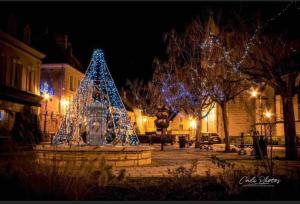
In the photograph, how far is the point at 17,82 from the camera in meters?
34.7

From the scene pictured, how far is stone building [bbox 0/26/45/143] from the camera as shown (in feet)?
104

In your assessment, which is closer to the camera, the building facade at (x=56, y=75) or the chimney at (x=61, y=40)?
the building facade at (x=56, y=75)

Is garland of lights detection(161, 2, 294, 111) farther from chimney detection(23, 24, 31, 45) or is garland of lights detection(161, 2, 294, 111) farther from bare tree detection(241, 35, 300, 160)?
chimney detection(23, 24, 31, 45)

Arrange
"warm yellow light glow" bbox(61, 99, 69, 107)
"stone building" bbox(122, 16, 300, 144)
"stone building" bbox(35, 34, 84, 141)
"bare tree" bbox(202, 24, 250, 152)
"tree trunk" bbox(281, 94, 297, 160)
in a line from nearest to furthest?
"tree trunk" bbox(281, 94, 297, 160), "bare tree" bbox(202, 24, 250, 152), "warm yellow light glow" bbox(61, 99, 69, 107), "stone building" bbox(122, 16, 300, 144), "stone building" bbox(35, 34, 84, 141)

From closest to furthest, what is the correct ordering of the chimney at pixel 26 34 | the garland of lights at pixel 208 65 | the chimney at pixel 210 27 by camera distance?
1. the garland of lights at pixel 208 65
2. the chimney at pixel 210 27
3. the chimney at pixel 26 34

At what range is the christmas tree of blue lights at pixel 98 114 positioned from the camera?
61.7 ft

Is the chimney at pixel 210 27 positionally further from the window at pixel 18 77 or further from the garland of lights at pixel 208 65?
the window at pixel 18 77

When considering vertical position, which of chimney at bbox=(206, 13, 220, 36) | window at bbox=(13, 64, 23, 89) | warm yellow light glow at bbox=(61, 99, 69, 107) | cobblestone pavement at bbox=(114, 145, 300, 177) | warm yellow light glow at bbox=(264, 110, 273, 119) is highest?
chimney at bbox=(206, 13, 220, 36)

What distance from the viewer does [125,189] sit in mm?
10438

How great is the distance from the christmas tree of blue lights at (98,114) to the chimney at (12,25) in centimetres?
1712

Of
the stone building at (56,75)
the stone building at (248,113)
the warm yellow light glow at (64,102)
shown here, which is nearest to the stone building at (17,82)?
the warm yellow light glow at (64,102)

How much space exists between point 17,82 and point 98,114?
18.2 meters

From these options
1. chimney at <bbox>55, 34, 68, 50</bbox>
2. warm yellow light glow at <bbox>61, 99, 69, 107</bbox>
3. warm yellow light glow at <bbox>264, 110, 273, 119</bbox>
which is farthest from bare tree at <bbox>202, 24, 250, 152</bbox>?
chimney at <bbox>55, 34, 68, 50</bbox>

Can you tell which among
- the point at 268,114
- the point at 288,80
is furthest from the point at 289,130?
the point at 268,114
